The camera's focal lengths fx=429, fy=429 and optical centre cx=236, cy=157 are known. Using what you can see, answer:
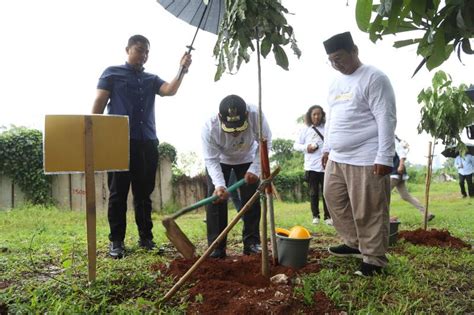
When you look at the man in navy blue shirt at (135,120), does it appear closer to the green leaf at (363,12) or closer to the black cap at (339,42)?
the black cap at (339,42)

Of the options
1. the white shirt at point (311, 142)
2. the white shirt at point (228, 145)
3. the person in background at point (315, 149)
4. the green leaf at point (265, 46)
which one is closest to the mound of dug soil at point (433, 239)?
the person in background at point (315, 149)

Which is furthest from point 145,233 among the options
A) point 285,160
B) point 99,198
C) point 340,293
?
point 285,160

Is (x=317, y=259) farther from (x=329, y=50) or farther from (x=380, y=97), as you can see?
(x=329, y=50)

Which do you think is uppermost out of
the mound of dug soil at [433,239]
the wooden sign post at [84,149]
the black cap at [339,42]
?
the black cap at [339,42]

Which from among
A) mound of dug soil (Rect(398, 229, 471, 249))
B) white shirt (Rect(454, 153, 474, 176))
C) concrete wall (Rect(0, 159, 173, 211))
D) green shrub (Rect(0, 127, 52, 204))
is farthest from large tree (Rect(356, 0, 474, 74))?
white shirt (Rect(454, 153, 474, 176))

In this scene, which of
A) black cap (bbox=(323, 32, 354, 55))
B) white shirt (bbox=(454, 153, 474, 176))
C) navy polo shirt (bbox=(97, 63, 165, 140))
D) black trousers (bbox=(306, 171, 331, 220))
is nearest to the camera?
black cap (bbox=(323, 32, 354, 55))

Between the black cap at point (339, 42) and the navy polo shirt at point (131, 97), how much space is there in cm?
190

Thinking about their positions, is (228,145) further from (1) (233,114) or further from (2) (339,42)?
(2) (339,42)

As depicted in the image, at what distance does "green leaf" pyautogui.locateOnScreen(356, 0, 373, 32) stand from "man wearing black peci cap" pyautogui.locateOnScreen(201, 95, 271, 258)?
6.10 ft

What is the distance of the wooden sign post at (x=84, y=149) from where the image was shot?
9.79ft

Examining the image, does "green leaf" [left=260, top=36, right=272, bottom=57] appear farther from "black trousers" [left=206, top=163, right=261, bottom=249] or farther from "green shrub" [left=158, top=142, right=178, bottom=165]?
"green shrub" [left=158, top=142, right=178, bottom=165]

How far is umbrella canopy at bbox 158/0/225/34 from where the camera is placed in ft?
11.8

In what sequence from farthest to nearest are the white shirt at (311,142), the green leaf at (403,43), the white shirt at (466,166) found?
the white shirt at (466,166) < the white shirt at (311,142) < the green leaf at (403,43)

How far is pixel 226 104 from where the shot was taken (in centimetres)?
367
